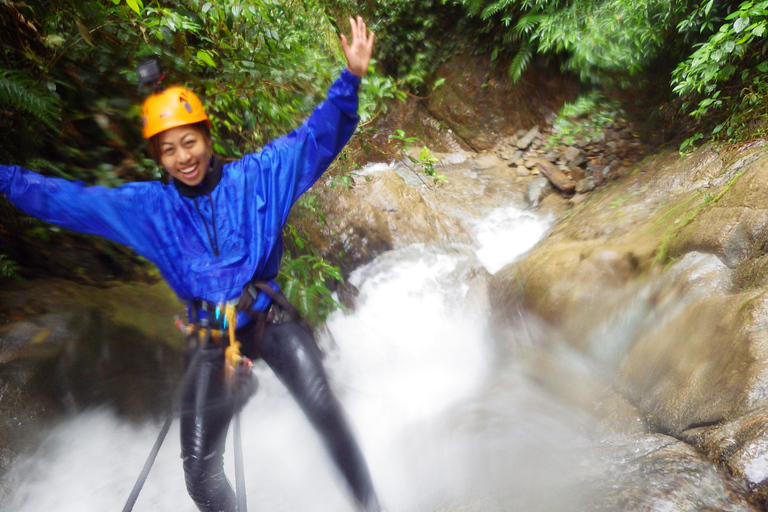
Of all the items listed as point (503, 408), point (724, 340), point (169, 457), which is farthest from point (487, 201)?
point (169, 457)

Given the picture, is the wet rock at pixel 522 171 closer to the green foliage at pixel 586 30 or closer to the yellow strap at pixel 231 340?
the green foliage at pixel 586 30

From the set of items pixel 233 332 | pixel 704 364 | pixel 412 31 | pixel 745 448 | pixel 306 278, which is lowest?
pixel 745 448

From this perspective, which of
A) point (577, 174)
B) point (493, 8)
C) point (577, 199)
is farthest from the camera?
point (493, 8)

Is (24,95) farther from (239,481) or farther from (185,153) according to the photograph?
(239,481)

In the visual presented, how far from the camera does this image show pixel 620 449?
233 cm

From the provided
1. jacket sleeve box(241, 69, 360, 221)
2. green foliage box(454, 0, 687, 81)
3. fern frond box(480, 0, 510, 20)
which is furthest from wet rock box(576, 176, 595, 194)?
jacket sleeve box(241, 69, 360, 221)

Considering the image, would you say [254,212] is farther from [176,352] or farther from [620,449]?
[620,449]

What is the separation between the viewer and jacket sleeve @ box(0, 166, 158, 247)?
1.78 m

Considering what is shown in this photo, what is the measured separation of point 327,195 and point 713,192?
3.73 meters

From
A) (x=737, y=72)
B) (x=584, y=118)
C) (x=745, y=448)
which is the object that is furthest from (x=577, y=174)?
(x=745, y=448)

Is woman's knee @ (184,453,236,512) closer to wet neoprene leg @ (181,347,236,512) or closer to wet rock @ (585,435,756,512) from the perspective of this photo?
wet neoprene leg @ (181,347,236,512)

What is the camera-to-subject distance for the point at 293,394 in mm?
1954

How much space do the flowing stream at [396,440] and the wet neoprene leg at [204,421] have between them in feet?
1.63

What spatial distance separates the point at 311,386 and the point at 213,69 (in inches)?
97.2
